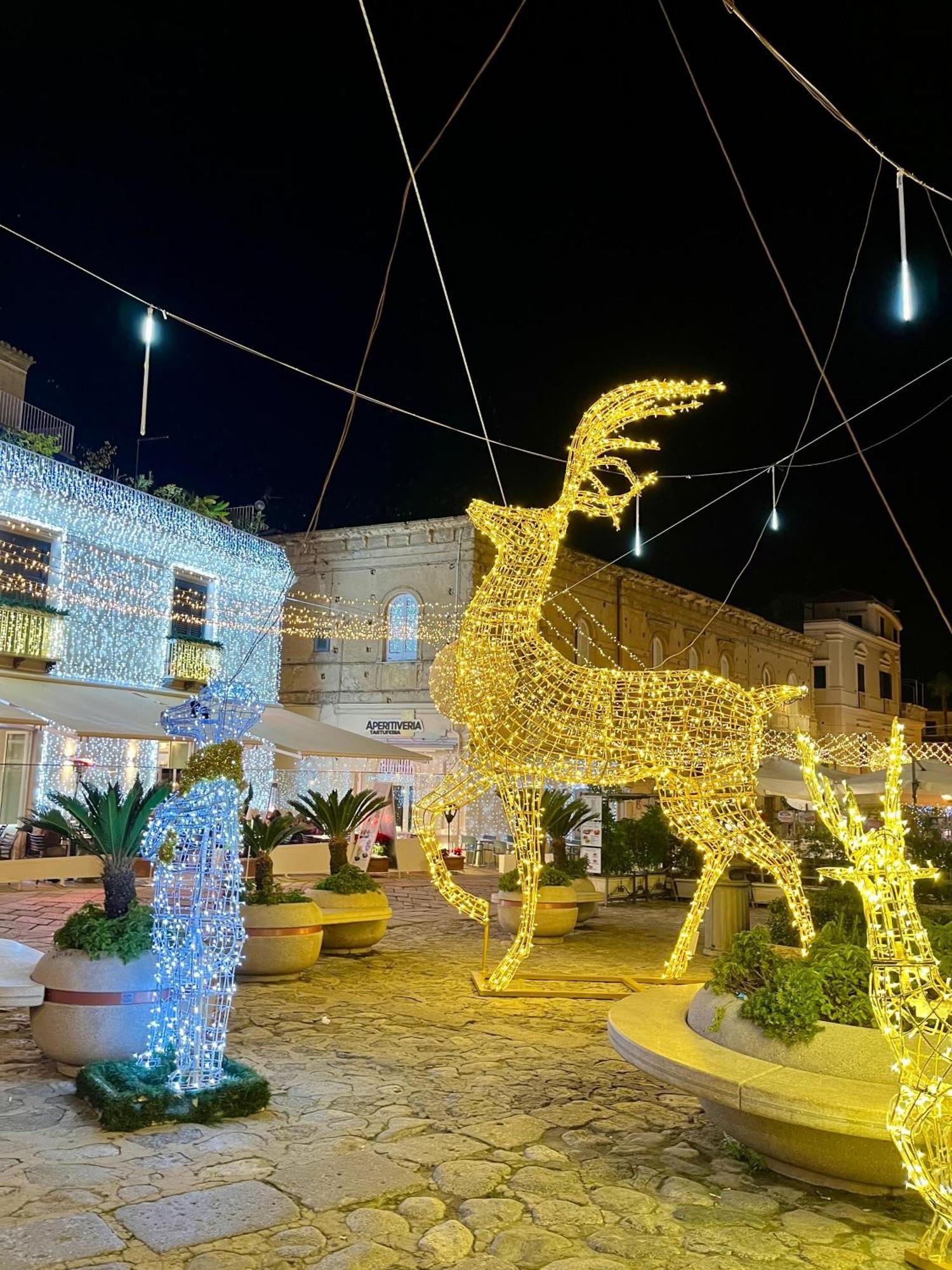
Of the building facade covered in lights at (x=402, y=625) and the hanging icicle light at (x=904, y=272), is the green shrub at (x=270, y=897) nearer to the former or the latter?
the hanging icicle light at (x=904, y=272)

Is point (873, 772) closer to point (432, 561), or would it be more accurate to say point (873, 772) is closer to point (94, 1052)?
point (432, 561)

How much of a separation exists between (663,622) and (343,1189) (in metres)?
27.7

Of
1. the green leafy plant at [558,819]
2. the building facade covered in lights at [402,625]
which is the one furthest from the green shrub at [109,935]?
the building facade covered in lights at [402,625]

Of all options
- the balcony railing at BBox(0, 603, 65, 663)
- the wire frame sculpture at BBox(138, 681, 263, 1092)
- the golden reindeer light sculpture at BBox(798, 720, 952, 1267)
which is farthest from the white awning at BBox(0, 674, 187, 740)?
the golden reindeer light sculpture at BBox(798, 720, 952, 1267)

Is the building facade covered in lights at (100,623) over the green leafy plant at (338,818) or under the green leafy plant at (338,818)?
over

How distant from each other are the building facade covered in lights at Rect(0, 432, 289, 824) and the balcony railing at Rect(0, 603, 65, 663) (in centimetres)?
2

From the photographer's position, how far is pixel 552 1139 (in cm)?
492

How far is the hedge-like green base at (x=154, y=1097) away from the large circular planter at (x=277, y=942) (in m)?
3.18

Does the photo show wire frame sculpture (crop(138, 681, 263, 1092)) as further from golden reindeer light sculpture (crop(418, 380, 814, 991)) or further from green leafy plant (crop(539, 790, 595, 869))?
green leafy plant (crop(539, 790, 595, 869))

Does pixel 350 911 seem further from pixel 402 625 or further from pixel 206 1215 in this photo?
pixel 402 625

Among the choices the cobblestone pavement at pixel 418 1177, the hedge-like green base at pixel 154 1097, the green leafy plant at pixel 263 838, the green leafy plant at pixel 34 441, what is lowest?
the cobblestone pavement at pixel 418 1177

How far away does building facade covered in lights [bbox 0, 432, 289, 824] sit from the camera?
1717cm

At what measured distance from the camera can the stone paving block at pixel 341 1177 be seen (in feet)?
13.6

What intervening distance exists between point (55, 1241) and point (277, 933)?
16.7 ft
